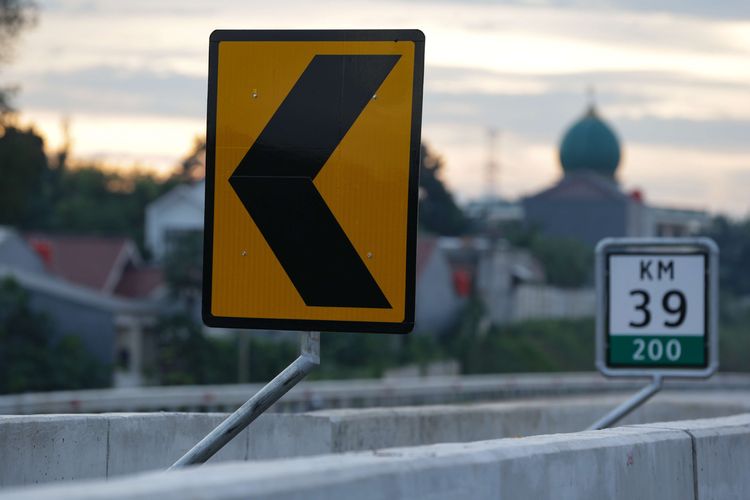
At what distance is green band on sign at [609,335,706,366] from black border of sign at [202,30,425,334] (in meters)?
8.03

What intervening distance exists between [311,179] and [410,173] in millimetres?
396

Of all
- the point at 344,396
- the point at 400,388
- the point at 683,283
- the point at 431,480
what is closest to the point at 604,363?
the point at 683,283

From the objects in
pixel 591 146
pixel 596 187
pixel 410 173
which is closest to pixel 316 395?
pixel 410 173

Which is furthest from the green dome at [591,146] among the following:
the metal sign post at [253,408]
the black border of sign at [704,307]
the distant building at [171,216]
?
the metal sign post at [253,408]

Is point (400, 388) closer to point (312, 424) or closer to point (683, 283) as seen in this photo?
point (683, 283)

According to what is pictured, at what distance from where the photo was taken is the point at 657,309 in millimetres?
14273

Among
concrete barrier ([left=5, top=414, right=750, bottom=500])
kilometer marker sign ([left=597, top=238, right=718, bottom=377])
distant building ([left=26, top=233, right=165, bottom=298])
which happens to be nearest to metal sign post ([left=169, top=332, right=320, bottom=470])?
concrete barrier ([left=5, top=414, right=750, bottom=500])

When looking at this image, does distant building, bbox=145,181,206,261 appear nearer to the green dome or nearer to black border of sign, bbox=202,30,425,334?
the green dome

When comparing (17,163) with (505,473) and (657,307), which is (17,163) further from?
(505,473)

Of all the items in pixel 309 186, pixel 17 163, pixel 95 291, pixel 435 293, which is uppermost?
pixel 17 163

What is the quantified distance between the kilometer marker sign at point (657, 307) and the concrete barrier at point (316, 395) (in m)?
10.2

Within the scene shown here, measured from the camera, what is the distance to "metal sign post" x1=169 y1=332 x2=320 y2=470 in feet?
21.2

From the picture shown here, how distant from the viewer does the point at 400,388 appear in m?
43.6

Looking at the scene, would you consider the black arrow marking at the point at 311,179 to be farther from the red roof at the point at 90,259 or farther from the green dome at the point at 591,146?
the green dome at the point at 591,146
